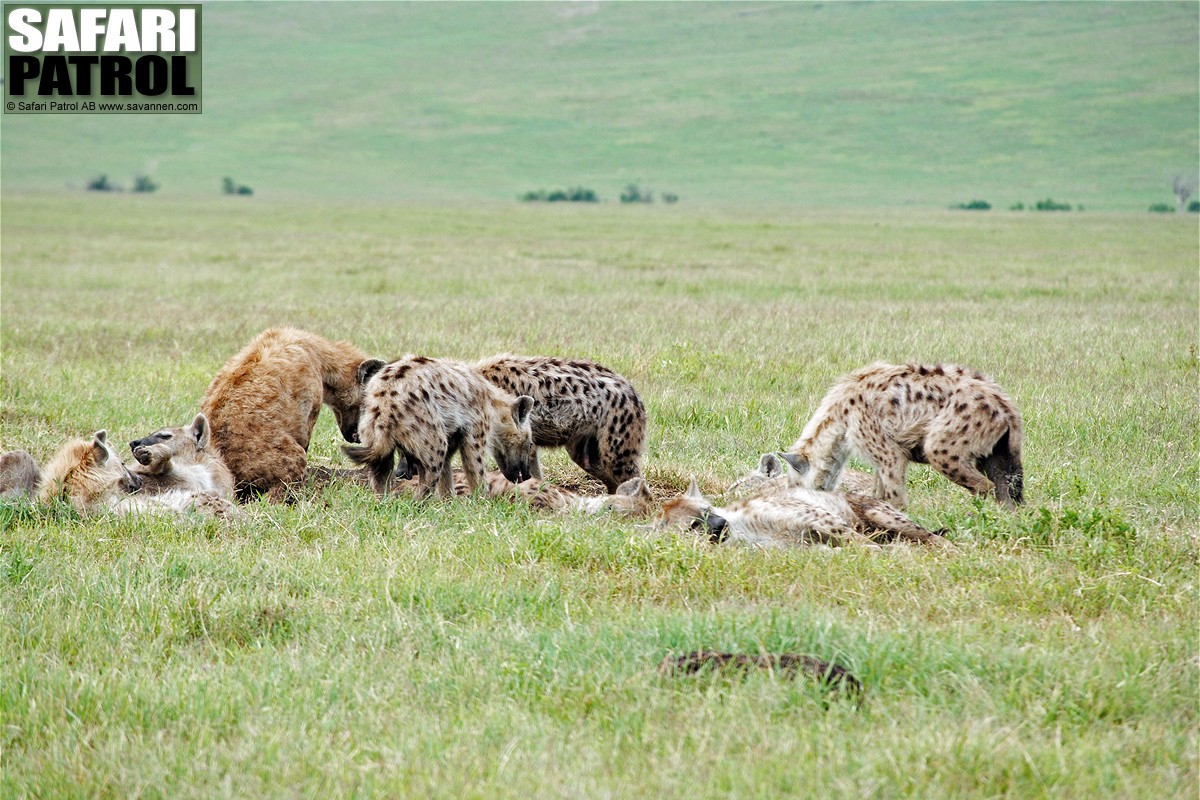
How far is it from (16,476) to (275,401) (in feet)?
4.70

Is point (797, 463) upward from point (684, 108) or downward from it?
downward

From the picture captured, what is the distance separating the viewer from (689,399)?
416 inches

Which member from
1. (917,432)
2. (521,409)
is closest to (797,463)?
(917,432)

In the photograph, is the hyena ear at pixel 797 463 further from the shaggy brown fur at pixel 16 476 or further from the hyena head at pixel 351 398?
the shaggy brown fur at pixel 16 476

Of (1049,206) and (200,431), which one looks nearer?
(200,431)

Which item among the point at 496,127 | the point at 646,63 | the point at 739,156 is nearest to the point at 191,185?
the point at 496,127

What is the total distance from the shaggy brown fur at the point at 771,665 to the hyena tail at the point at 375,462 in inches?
123

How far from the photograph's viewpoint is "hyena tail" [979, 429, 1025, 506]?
7.16 meters

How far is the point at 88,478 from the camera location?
669 centimetres

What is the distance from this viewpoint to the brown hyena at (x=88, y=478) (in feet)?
21.8

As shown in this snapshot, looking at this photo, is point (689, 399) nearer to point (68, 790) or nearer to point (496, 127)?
point (68, 790)

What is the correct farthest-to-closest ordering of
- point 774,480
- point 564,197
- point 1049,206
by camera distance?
point 564,197 → point 1049,206 → point 774,480

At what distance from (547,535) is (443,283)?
629 inches

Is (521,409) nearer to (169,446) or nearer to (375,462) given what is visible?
(375,462)
